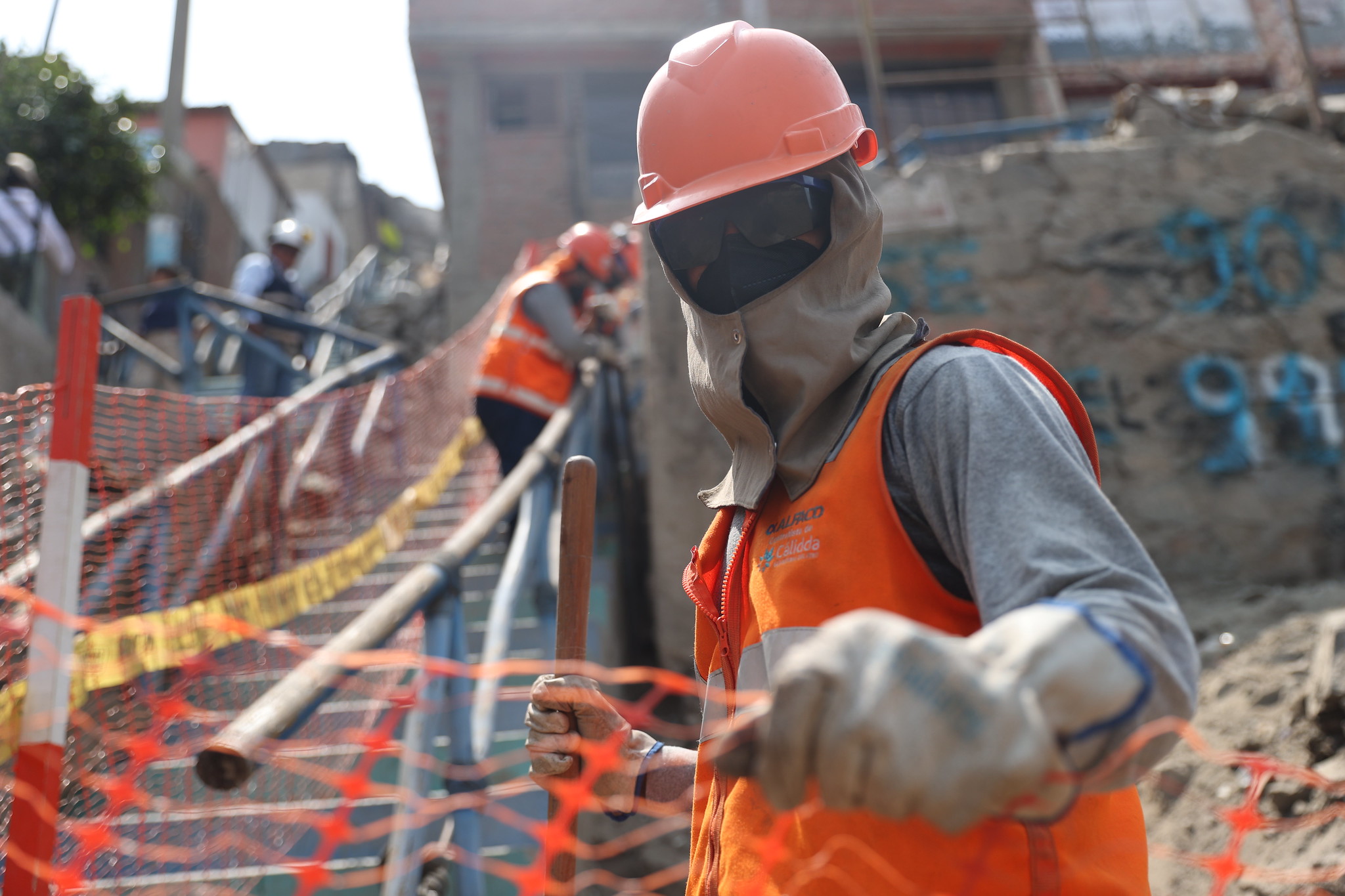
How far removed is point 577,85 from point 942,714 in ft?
44.9

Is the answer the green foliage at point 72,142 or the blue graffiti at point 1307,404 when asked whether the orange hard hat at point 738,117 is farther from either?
the green foliage at point 72,142

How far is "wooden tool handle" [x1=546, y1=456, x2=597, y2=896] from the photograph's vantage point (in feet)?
5.25

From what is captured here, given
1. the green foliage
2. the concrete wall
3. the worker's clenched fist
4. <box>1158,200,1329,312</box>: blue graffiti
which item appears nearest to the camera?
the worker's clenched fist

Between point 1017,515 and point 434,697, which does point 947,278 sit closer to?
point 434,697

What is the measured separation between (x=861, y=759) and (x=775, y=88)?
1.05 metres

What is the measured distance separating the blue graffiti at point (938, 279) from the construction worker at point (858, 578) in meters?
3.56

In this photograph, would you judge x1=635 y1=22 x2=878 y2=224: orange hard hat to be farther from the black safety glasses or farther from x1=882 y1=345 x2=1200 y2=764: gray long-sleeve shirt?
x1=882 y1=345 x2=1200 y2=764: gray long-sleeve shirt

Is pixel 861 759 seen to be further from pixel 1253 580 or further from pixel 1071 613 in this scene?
pixel 1253 580

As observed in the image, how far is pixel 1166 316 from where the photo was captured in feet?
15.9

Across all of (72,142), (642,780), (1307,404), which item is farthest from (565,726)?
(72,142)

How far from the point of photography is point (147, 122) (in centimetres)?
1831

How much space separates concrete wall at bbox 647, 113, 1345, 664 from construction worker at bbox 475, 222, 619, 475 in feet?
1.57

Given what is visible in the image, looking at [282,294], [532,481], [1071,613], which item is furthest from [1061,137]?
[1071,613]

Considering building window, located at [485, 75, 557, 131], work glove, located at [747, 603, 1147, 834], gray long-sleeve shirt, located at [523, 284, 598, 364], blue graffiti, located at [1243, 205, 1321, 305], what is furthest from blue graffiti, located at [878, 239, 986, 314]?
building window, located at [485, 75, 557, 131]
